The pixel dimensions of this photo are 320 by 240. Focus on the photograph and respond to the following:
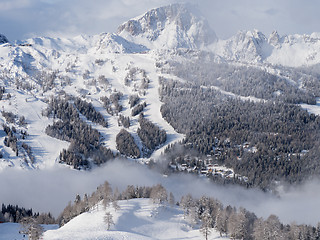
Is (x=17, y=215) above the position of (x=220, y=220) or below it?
below

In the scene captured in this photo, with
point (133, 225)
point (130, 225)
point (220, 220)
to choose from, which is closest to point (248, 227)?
point (220, 220)

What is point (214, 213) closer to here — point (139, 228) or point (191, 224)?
point (191, 224)

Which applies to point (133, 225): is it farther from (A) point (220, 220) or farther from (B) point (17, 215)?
(B) point (17, 215)

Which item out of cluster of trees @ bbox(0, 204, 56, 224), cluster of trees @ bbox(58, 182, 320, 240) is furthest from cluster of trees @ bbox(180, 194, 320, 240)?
cluster of trees @ bbox(0, 204, 56, 224)

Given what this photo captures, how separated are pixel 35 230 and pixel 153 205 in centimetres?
6642

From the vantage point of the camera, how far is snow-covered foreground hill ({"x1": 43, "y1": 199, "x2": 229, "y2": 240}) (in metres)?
115

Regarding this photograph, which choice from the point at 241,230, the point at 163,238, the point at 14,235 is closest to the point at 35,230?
the point at 14,235

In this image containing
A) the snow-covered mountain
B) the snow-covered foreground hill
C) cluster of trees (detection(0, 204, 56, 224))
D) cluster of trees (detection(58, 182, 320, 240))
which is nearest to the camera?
the snow-covered foreground hill

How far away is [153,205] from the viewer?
513 feet

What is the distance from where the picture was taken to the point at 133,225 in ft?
445

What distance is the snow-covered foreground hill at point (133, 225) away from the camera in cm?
11538

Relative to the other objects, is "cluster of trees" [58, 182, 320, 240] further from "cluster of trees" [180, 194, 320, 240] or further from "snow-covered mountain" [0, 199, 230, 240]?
"snow-covered mountain" [0, 199, 230, 240]

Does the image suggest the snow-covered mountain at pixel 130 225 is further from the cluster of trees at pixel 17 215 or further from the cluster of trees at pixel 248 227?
the cluster of trees at pixel 17 215

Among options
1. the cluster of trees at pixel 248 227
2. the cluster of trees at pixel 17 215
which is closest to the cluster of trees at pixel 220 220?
the cluster of trees at pixel 248 227
